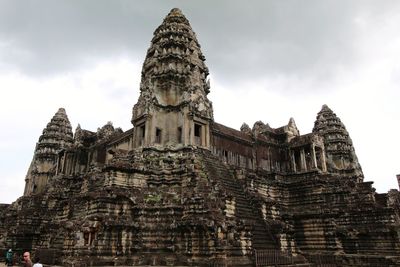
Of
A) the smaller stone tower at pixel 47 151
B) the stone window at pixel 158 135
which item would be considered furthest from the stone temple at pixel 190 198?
the smaller stone tower at pixel 47 151

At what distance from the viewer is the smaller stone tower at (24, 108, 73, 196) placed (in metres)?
47.6

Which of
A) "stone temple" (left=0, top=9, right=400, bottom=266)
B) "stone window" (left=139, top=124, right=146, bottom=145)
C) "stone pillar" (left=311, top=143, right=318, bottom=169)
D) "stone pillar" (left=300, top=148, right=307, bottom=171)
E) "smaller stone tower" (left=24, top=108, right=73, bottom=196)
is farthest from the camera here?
"smaller stone tower" (left=24, top=108, right=73, bottom=196)

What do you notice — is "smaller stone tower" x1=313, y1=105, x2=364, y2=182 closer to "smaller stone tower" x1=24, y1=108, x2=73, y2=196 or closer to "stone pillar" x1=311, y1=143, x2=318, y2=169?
"stone pillar" x1=311, y1=143, x2=318, y2=169

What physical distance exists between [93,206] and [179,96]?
40.0 feet

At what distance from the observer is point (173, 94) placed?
2891 cm

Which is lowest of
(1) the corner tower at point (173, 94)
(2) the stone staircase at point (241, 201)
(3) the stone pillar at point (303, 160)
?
(2) the stone staircase at point (241, 201)

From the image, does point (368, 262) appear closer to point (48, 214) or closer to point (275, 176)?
point (275, 176)

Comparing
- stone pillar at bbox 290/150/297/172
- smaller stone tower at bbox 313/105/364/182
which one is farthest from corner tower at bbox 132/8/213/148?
smaller stone tower at bbox 313/105/364/182

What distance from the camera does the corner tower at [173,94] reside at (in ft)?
88.3

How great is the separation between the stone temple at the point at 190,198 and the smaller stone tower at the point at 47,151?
6721mm

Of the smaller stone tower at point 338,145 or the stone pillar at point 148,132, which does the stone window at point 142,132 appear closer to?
the stone pillar at point 148,132

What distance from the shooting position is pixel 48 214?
109 ft

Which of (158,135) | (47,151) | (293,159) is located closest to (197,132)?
(158,135)

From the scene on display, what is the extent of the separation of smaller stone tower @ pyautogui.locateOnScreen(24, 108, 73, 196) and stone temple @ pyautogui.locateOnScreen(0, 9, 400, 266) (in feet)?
22.1
